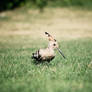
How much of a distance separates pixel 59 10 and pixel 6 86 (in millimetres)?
31101

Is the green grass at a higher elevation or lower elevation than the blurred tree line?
lower

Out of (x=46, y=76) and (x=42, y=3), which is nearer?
(x=46, y=76)

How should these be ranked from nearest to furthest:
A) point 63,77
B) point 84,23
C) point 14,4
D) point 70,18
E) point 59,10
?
1. point 63,77
2. point 84,23
3. point 70,18
4. point 59,10
5. point 14,4

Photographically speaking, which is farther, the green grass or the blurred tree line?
the blurred tree line

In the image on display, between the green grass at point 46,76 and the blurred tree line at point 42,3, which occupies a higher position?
the blurred tree line at point 42,3

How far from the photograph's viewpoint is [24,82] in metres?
6.50

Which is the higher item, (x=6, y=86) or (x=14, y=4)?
(x=14, y=4)

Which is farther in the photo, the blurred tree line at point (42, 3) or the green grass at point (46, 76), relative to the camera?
the blurred tree line at point (42, 3)

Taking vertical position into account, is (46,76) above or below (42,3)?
below

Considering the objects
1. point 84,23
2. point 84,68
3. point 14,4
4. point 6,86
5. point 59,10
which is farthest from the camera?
point 14,4

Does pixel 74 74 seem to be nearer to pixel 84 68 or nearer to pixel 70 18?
pixel 84 68

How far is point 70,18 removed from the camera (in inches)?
1337

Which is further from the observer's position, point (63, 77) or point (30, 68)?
point (30, 68)

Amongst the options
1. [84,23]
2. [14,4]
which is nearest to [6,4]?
[14,4]
